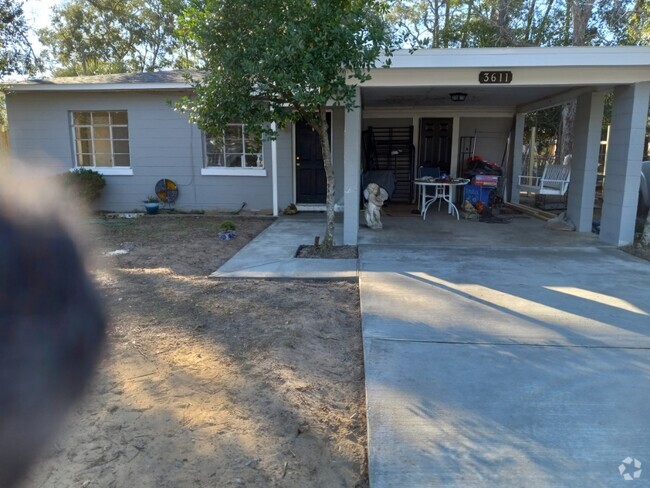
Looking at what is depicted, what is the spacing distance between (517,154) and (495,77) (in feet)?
20.3

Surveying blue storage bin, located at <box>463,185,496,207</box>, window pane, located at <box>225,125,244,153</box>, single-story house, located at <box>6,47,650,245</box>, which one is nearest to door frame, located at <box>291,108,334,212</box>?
single-story house, located at <box>6,47,650,245</box>

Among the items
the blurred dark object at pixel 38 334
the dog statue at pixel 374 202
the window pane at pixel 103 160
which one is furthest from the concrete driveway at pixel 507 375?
the window pane at pixel 103 160

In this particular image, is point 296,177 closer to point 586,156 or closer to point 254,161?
point 254,161

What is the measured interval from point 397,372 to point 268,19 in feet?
14.1

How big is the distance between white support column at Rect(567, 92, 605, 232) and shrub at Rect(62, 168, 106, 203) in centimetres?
1038

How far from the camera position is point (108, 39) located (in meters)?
25.7

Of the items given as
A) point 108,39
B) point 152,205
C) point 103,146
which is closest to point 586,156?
point 152,205

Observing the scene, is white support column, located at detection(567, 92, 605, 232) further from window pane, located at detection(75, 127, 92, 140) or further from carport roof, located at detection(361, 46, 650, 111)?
window pane, located at detection(75, 127, 92, 140)

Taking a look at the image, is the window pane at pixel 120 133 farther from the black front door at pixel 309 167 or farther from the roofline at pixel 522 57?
the roofline at pixel 522 57

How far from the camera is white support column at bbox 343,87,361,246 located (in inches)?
288

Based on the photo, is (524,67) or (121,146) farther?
(121,146)

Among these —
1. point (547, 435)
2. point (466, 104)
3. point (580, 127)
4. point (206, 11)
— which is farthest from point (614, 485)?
point (466, 104)

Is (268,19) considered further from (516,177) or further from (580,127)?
(516,177)

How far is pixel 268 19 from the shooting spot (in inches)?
218
